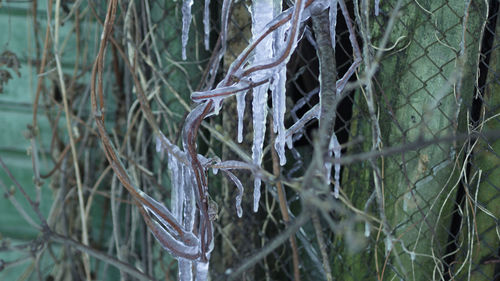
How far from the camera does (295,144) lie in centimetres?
204

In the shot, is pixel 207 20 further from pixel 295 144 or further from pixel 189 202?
pixel 295 144

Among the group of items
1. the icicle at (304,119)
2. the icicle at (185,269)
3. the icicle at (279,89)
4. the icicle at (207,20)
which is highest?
the icicle at (207,20)

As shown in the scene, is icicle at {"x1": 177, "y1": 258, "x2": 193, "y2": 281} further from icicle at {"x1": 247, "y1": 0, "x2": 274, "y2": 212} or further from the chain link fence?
the chain link fence

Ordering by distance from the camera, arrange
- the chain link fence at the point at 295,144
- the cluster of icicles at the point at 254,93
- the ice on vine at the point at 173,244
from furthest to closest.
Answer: the chain link fence at the point at 295,144
the ice on vine at the point at 173,244
the cluster of icicles at the point at 254,93

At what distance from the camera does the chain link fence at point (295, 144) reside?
166 centimetres

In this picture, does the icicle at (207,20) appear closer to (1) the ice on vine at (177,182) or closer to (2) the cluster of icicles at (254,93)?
(2) the cluster of icicles at (254,93)

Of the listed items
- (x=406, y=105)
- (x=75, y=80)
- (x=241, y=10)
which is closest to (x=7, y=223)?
(x=75, y=80)

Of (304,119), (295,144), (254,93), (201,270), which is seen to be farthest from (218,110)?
(295,144)

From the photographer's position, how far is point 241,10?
1.83 m

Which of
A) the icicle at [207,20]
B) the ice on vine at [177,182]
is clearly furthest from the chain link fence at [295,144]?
the ice on vine at [177,182]

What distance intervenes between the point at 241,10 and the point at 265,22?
84cm

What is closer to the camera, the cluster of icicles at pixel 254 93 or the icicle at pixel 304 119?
the cluster of icicles at pixel 254 93

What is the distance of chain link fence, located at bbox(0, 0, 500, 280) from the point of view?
166 cm

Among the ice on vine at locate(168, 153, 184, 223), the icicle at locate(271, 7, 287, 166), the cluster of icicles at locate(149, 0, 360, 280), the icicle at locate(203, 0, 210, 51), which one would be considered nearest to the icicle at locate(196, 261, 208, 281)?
the cluster of icicles at locate(149, 0, 360, 280)
